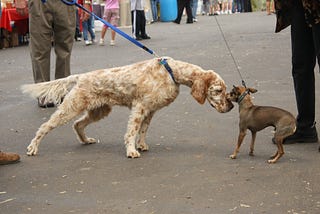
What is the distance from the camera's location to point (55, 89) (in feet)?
20.2

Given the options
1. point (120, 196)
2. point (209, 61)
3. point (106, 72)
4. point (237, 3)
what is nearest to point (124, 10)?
point (237, 3)

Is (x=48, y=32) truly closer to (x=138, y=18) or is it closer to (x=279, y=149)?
(x=279, y=149)

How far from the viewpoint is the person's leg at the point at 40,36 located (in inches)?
325

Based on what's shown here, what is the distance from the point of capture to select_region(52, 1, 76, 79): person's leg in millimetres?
8328

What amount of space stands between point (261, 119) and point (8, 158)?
2.23m

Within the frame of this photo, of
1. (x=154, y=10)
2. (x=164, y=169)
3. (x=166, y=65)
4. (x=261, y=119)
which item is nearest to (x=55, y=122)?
(x=166, y=65)

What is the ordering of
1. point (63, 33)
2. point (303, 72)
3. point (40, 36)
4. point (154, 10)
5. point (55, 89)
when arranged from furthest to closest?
1. point (154, 10)
2. point (63, 33)
3. point (40, 36)
4. point (55, 89)
5. point (303, 72)

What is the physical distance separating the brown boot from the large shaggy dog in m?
0.31

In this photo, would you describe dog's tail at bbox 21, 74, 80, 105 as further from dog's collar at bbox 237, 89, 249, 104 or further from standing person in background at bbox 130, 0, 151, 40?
standing person in background at bbox 130, 0, 151, 40

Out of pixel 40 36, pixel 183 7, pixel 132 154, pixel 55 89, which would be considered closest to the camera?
pixel 132 154

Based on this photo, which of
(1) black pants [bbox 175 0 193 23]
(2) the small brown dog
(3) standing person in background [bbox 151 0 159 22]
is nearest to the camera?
(2) the small brown dog

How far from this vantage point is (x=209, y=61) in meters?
12.3

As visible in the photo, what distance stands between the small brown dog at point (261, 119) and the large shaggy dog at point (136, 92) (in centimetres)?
22

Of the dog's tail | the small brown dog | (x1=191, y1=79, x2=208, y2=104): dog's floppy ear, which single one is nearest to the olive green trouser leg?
the dog's tail
